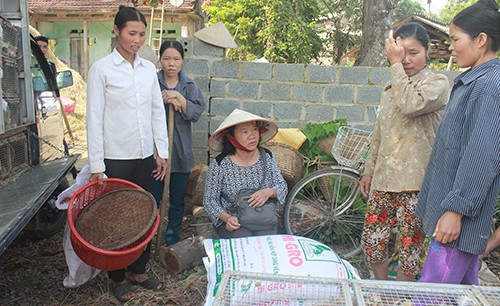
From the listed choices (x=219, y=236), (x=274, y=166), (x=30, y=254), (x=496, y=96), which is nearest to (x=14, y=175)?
(x=30, y=254)

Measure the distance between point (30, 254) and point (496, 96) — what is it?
401cm

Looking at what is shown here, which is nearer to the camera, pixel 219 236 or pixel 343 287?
pixel 343 287

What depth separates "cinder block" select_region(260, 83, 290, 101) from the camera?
17.5ft

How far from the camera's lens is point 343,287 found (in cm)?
172

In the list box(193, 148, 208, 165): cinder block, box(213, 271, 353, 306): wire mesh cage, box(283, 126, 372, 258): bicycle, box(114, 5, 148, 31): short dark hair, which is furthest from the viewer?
box(193, 148, 208, 165): cinder block

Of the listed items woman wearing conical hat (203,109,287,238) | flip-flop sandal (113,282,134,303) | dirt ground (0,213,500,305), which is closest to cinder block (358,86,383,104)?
dirt ground (0,213,500,305)

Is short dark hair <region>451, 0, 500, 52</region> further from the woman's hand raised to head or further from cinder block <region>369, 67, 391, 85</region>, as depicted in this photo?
cinder block <region>369, 67, 391, 85</region>

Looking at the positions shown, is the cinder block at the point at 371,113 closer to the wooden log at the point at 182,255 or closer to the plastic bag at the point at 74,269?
the wooden log at the point at 182,255

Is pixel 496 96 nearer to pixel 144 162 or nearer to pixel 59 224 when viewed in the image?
pixel 144 162

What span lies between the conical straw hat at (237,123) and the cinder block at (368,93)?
204 centimetres

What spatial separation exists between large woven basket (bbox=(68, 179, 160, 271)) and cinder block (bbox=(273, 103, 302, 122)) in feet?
8.64

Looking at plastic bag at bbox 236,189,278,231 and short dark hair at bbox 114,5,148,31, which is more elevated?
short dark hair at bbox 114,5,148,31

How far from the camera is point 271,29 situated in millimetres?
12961

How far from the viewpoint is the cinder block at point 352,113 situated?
17.8 ft
